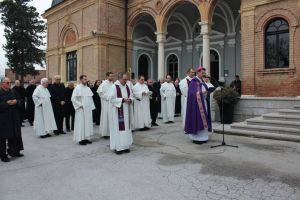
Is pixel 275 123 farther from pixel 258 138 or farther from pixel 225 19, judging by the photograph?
pixel 225 19

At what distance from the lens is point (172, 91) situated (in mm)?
12984

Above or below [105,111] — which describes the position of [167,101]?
above

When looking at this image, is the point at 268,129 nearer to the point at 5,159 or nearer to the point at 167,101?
the point at 167,101

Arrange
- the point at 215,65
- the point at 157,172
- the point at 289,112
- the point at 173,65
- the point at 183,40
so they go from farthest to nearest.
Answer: the point at 173,65 < the point at 183,40 < the point at 215,65 < the point at 289,112 < the point at 157,172

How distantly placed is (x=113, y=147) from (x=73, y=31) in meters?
16.2

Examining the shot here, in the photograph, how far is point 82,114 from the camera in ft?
26.5

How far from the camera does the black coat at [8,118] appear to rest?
6.29m

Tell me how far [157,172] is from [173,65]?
17.9m

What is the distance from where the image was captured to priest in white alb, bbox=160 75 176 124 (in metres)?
12.5

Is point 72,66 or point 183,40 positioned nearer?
point 72,66

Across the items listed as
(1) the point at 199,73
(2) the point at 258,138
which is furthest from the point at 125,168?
(2) the point at 258,138

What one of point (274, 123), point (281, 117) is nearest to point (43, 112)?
point (274, 123)

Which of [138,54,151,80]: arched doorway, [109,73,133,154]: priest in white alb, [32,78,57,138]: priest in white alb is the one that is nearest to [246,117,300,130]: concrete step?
[109,73,133,154]: priest in white alb

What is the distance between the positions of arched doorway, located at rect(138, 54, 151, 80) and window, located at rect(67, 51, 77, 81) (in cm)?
473
